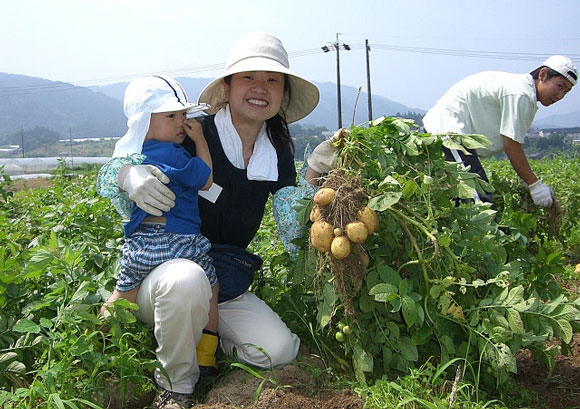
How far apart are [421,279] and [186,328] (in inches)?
35.6

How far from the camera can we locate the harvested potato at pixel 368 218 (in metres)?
1.83

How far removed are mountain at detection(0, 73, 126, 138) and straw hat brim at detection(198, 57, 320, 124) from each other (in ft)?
275

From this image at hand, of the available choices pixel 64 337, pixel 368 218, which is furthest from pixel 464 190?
pixel 64 337

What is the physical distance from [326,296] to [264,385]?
16.1 inches

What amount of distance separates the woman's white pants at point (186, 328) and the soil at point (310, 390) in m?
0.10

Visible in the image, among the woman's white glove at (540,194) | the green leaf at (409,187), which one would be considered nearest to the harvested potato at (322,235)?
the green leaf at (409,187)

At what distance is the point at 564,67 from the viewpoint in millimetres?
3270

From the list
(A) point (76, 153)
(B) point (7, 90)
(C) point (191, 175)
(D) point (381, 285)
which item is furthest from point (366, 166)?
(B) point (7, 90)

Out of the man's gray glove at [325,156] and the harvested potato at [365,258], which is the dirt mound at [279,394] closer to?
the harvested potato at [365,258]

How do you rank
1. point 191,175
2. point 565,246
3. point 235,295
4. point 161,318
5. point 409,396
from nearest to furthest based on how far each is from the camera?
point 409,396 → point 161,318 → point 191,175 → point 235,295 → point 565,246

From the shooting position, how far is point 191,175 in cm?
206

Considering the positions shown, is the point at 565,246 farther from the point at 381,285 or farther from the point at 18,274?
the point at 18,274

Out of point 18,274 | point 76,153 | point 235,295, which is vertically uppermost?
point 18,274

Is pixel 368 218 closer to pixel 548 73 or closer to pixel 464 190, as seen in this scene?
pixel 464 190
